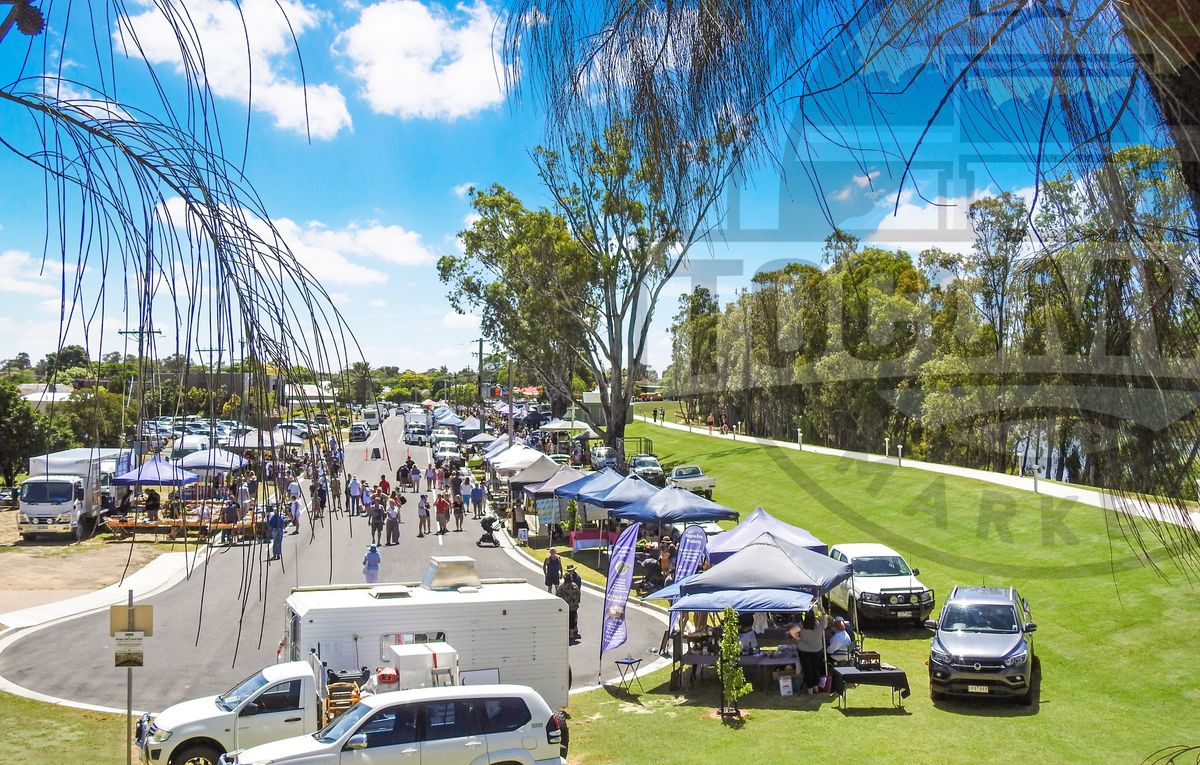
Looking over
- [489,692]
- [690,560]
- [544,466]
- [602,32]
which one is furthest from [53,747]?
[544,466]

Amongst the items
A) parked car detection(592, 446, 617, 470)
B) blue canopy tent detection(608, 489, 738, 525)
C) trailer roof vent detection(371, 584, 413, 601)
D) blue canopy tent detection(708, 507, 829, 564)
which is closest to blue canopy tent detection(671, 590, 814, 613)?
blue canopy tent detection(708, 507, 829, 564)

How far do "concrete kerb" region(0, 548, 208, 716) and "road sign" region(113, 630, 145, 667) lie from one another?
3008 millimetres

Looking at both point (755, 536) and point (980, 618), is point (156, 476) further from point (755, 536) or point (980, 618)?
point (755, 536)

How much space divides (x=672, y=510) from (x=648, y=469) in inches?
741

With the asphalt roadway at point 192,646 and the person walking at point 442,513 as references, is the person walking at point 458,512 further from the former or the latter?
the asphalt roadway at point 192,646

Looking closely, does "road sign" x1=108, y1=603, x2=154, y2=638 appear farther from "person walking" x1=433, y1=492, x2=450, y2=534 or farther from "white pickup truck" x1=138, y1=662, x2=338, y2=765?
"person walking" x1=433, y1=492, x2=450, y2=534

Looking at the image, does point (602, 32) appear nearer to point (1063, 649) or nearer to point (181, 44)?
point (181, 44)

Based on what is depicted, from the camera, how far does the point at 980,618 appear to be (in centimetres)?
1408

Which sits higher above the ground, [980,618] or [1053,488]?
[1053,488]

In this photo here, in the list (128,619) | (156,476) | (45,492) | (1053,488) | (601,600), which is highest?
(156,476)

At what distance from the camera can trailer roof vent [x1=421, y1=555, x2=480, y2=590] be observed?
13453 mm

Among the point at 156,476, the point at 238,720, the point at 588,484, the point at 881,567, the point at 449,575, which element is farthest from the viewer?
the point at 588,484

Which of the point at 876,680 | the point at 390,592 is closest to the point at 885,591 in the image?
the point at 876,680

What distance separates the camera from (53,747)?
37.1 feet
